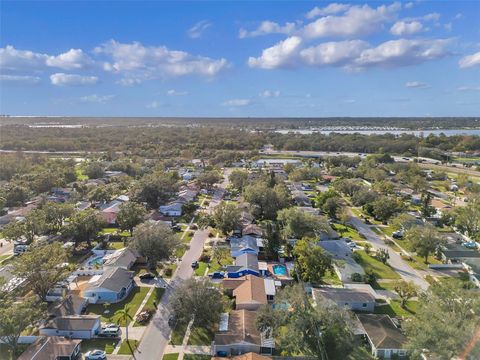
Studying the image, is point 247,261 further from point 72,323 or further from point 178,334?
point 72,323

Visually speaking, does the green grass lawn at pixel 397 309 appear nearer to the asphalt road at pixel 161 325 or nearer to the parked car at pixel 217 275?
the parked car at pixel 217 275

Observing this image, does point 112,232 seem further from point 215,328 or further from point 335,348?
point 335,348

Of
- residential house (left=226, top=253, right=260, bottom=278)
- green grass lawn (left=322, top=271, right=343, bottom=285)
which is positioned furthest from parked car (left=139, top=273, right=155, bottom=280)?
green grass lawn (left=322, top=271, right=343, bottom=285)

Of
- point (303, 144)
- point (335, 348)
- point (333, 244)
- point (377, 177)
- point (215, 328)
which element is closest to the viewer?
point (335, 348)

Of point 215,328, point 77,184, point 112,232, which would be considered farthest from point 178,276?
point 77,184

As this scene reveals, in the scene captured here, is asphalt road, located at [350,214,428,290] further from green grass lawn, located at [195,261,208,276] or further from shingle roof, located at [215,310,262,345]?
green grass lawn, located at [195,261,208,276]

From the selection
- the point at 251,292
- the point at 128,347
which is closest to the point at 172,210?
the point at 251,292

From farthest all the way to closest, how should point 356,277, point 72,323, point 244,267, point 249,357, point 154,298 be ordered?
point 244,267 < point 356,277 < point 154,298 < point 72,323 < point 249,357
